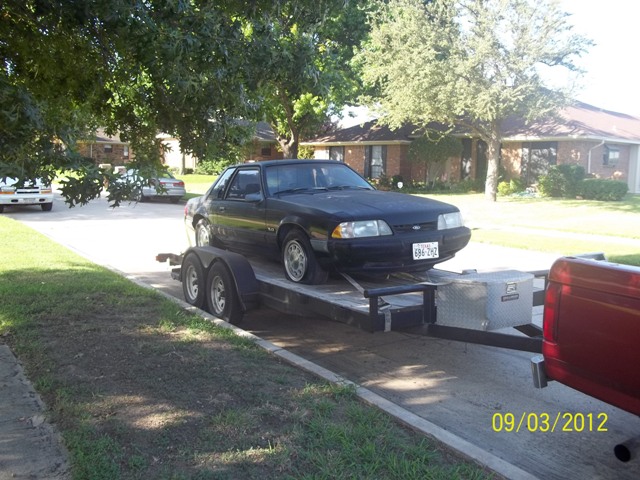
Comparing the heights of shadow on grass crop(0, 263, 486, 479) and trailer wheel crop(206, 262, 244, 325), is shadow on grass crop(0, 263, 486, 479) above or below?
below

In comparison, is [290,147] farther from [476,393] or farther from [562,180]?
[476,393]

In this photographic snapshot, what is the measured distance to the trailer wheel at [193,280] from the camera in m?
7.75

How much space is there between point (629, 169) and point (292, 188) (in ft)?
102

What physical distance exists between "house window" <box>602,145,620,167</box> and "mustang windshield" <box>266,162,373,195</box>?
27.6 m

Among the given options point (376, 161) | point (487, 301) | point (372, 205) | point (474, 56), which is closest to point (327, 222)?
point (372, 205)

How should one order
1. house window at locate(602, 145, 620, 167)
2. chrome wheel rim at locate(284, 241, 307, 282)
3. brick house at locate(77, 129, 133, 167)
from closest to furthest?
brick house at locate(77, 129, 133, 167)
chrome wheel rim at locate(284, 241, 307, 282)
house window at locate(602, 145, 620, 167)

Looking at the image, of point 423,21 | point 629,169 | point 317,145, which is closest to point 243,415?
point 423,21

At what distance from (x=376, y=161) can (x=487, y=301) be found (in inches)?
1358

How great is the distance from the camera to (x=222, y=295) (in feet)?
24.2

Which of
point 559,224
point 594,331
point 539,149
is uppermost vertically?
point 539,149

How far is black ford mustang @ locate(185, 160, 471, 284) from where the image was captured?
6.03m

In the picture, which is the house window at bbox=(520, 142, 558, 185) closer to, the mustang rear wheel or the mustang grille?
the mustang rear wheel

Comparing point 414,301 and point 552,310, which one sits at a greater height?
point 552,310
